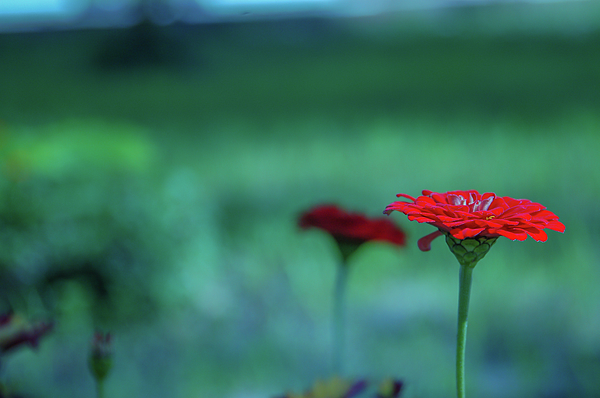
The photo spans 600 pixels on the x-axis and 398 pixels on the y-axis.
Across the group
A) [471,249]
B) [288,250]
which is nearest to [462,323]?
[471,249]

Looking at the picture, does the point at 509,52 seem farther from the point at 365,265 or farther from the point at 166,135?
the point at 365,265

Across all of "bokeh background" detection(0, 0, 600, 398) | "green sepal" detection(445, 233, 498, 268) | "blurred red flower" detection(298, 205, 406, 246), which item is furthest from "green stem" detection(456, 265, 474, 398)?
"bokeh background" detection(0, 0, 600, 398)

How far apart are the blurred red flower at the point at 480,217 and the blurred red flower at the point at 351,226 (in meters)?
0.23

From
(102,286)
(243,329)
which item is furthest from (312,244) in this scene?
(102,286)

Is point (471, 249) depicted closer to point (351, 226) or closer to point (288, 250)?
point (351, 226)

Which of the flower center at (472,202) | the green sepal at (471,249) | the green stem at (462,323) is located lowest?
the green stem at (462,323)

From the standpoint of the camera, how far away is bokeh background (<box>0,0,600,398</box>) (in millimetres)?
1247

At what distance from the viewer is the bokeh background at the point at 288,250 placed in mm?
1247

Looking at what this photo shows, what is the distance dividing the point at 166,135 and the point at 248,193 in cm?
133

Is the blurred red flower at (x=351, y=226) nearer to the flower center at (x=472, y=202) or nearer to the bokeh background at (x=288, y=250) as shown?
the bokeh background at (x=288, y=250)

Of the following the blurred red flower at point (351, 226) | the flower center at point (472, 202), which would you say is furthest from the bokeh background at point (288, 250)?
the flower center at point (472, 202)

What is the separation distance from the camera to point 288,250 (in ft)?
6.11

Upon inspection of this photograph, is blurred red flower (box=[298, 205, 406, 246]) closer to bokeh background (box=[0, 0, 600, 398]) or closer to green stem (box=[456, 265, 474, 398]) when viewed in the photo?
bokeh background (box=[0, 0, 600, 398])

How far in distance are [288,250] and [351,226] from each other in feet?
4.01
